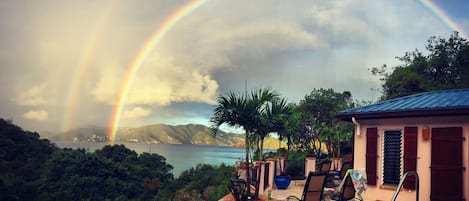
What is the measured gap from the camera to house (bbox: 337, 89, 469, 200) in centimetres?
617

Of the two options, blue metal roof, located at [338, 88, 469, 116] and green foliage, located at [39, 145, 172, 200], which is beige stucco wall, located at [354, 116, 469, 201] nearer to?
blue metal roof, located at [338, 88, 469, 116]

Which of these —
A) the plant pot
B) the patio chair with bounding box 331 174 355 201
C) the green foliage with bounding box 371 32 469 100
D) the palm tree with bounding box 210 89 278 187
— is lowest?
the plant pot

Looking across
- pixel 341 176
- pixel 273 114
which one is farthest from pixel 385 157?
pixel 273 114

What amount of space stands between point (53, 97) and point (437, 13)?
26449 mm

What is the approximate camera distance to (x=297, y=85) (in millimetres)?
23281

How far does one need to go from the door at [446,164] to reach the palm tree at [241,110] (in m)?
3.52

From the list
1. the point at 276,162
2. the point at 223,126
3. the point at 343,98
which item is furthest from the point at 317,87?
the point at 223,126

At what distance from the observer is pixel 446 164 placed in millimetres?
6254

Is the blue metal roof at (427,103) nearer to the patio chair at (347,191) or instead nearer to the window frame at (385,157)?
the window frame at (385,157)

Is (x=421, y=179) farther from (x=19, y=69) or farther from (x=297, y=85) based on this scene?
(x=19, y=69)

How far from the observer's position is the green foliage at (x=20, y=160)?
51.8 feet

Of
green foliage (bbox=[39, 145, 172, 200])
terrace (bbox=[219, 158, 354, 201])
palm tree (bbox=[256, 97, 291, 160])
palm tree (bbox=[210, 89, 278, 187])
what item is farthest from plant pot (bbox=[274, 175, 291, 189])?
green foliage (bbox=[39, 145, 172, 200])

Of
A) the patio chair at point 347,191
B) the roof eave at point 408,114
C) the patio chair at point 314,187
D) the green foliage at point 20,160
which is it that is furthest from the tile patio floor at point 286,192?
the green foliage at point 20,160

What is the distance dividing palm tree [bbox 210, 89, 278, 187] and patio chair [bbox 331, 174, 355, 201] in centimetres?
210
